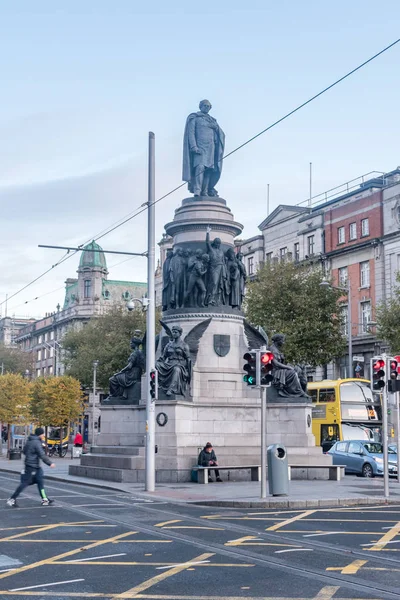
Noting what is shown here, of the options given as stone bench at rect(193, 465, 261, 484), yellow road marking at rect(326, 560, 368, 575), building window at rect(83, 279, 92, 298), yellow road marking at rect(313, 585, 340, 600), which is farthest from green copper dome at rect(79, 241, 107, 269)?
yellow road marking at rect(313, 585, 340, 600)

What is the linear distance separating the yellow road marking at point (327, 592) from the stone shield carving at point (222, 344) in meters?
21.5

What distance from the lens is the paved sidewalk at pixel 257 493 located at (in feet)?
65.4

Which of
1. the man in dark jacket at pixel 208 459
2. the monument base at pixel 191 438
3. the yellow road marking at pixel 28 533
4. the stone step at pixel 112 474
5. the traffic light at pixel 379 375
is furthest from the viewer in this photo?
the monument base at pixel 191 438

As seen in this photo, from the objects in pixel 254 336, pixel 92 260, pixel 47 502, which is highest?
pixel 92 260

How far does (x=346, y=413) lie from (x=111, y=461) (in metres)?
16.4

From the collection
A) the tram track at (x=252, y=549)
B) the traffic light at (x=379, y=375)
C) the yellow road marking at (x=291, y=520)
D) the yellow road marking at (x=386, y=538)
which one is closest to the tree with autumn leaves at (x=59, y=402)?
the traffic light at (x=379, y=375)

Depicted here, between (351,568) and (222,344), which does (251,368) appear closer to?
(351,568)

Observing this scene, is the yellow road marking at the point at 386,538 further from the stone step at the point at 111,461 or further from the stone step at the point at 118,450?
the stone step at the point at 118,450

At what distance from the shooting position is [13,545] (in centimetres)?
1327

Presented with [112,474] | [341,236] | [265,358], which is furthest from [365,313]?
[265,358]

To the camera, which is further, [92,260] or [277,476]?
[92,260]

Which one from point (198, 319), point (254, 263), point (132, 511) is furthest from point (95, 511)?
point (254, 263)

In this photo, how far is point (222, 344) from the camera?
103ft

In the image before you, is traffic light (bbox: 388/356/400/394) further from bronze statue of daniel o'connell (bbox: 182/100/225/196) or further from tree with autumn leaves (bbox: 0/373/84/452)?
tree with autumn leaves (bbox: 0/373/84/452)
